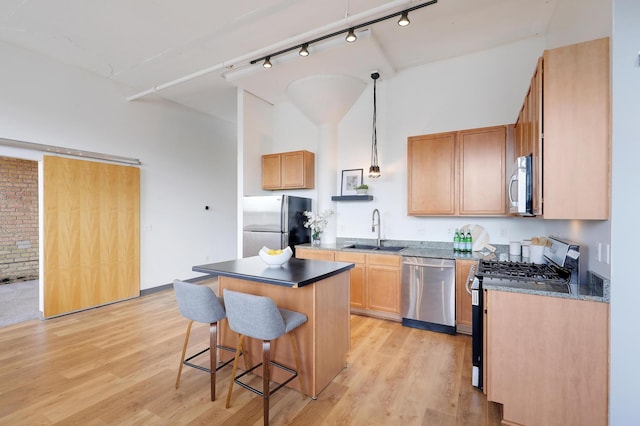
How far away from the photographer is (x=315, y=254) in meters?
4.13

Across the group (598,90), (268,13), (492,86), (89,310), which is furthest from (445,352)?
(89,310)

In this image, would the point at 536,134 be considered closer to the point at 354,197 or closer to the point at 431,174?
the point at 431,174

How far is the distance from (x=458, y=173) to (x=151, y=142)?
4.79 metres

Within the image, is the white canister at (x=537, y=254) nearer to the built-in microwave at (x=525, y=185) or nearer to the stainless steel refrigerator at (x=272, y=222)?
the built-in microwave at (x=525, y=185)

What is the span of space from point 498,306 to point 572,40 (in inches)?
88.6

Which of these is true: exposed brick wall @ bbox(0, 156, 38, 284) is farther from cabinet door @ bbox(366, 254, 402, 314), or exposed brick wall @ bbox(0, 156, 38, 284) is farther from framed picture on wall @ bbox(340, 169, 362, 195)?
cabinet door @ bbox(366, 254, 402, 314)

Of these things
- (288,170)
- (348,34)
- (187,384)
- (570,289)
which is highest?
(348,34)

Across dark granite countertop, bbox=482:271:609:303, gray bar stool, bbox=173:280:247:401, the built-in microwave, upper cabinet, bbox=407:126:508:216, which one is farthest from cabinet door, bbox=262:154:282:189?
dark granite countertop, bbox=482:271:609:303

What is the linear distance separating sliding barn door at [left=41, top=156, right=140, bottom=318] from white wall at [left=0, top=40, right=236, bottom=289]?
24 cm

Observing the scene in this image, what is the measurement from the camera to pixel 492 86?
3.66 metres

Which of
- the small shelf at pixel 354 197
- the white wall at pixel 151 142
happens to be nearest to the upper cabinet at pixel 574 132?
the small shelf at pixel 354 197

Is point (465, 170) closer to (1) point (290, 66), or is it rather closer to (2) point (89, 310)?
(1) point (290, 66)

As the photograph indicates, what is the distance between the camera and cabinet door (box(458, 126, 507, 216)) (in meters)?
3.29

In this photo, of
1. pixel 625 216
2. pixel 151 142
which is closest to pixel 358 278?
pixel 625 216
